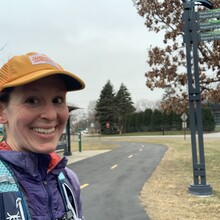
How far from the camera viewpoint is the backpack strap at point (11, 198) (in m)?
1.34

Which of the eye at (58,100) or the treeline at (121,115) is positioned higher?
the treeline at (121,115)

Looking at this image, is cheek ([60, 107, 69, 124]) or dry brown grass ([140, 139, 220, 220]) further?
dry brown grass ([140, 139, 220, 220])

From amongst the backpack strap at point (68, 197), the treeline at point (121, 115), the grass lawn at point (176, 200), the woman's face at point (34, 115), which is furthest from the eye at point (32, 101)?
the treeline at point (121, 115)

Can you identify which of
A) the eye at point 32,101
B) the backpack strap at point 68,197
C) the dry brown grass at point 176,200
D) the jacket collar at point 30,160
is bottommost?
the dry brown grass at point 176,200

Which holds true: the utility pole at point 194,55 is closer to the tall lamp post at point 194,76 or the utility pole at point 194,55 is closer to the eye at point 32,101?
the tall lamp post at point 194,76

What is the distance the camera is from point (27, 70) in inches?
58.3

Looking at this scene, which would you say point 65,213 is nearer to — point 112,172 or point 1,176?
point 1,176

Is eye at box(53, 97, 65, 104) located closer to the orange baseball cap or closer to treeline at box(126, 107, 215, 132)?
the orange baseball cap

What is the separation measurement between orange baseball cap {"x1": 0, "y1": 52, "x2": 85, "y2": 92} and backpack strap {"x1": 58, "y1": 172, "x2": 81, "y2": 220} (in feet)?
1.64

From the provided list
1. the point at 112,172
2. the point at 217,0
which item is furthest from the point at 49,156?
the point at 217,0

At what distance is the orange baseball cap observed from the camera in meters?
1.45

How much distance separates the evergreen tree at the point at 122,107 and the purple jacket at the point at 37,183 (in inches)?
2945

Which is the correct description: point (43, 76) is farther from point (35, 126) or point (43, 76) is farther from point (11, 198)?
point (11, 198)

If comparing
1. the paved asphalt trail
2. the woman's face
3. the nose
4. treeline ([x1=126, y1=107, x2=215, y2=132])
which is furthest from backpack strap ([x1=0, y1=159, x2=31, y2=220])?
treeline ([x1=126, y1=107, x2=215, y2=132])
